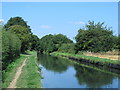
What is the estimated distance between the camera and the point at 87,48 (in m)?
55.2

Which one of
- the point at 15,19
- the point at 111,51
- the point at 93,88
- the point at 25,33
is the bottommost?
the point at 93,88

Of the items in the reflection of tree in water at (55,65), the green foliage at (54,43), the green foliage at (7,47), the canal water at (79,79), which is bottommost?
the canal water at (79,79)

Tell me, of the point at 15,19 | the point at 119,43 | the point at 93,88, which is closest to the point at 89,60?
the point at 119,43

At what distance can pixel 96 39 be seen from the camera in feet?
171

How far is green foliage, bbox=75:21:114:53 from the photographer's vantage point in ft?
170

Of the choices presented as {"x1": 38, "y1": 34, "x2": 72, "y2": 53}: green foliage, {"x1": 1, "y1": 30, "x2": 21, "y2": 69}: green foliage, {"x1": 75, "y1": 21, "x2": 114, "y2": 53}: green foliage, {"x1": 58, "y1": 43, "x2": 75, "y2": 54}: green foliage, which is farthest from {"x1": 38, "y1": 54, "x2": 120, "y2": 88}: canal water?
{"x1": 38, "y1": 34, "x2": 72, "y2": 53}: green foliage

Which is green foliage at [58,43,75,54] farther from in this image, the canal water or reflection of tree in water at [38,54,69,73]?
the canal water

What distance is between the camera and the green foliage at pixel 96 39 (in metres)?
51.8

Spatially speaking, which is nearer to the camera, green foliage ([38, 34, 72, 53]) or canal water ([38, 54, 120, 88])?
canal water ([38, 54, 120, 88])

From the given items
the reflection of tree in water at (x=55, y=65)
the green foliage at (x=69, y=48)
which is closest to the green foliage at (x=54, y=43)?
the green foliage at (x=69, y=48)

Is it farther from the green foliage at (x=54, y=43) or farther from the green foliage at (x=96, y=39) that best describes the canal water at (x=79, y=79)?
the green foliage at (x=54, y=43)

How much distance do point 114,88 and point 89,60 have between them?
2245 centimetres

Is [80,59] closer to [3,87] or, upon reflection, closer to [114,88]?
[114,88]

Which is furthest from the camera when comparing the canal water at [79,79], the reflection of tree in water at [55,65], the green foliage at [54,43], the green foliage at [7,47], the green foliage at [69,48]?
the green foliage at [54,43]
